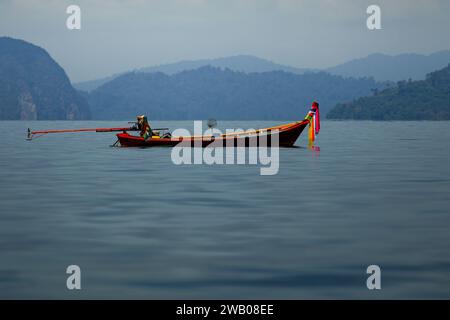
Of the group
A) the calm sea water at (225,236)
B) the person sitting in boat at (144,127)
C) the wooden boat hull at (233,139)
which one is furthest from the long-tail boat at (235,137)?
the calm sea water at (225,236)

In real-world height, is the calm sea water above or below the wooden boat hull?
below

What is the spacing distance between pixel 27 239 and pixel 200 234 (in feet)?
15.2

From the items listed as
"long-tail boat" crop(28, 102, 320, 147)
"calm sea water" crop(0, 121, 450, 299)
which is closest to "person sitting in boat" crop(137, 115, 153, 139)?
"long-tail boat" crop(28, 102, 320, 147)

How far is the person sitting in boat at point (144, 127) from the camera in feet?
196

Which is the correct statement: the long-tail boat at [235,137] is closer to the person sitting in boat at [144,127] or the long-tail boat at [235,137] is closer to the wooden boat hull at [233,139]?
the wooden boat hull at [233,139]

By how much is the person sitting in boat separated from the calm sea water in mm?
20937

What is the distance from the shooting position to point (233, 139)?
60156 millimetres

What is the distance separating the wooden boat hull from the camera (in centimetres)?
6044

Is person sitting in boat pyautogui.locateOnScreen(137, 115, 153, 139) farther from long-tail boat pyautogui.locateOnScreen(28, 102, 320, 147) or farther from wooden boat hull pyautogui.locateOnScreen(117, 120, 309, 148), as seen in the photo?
wooden boat hull pyautogui.locateOnScreen(117, 120, 309, 148)

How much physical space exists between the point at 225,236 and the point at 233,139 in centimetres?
3972

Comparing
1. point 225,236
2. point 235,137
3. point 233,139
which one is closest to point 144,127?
point 233,139

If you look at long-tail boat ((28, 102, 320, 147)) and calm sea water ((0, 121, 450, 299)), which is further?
long-tail boat ((28, 102, 320, 147))

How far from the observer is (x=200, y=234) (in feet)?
68.7

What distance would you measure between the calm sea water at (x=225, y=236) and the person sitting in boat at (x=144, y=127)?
20937mm
